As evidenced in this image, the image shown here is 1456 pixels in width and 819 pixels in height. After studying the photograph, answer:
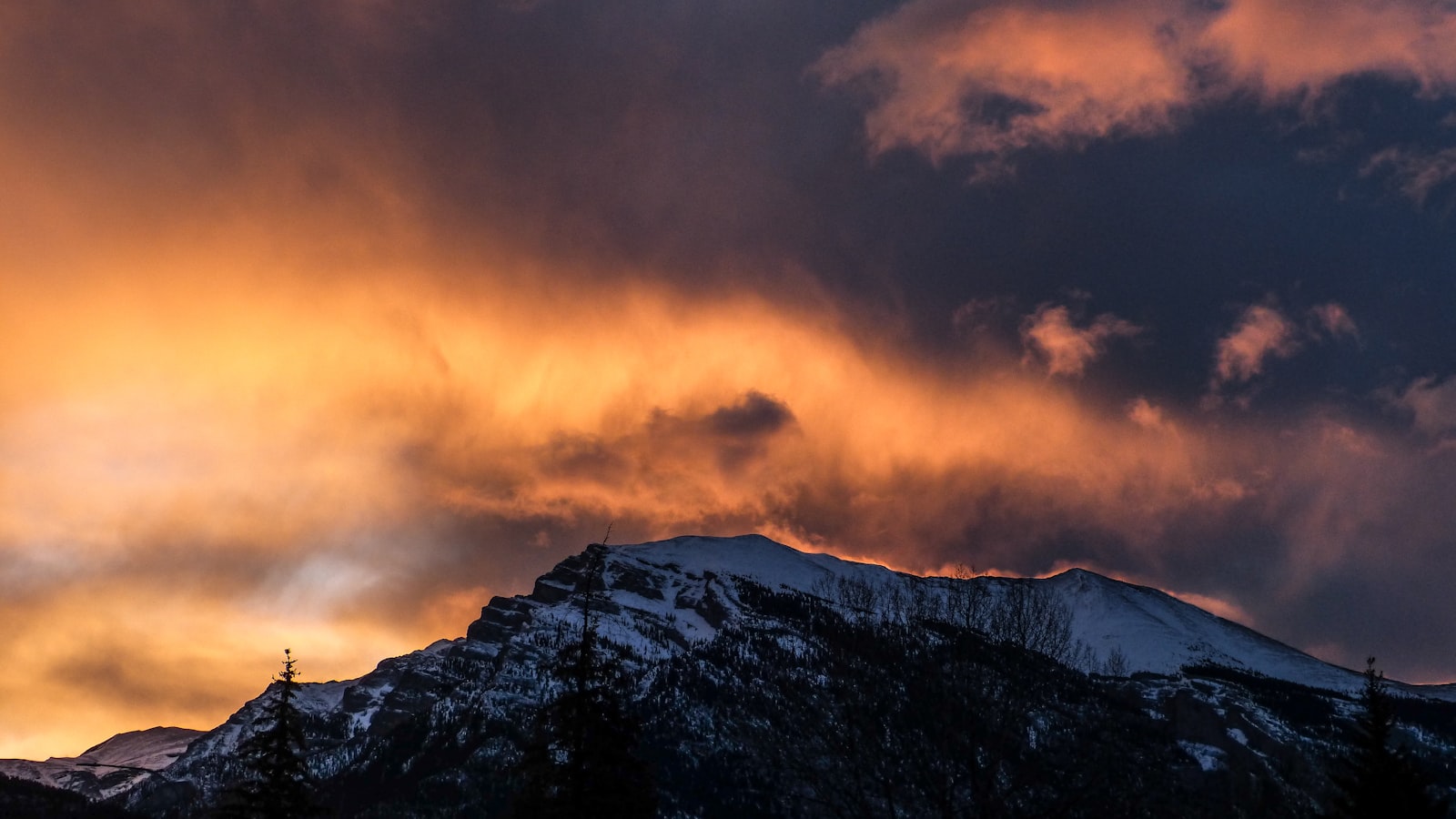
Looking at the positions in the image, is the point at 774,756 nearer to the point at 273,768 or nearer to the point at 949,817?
the point at 949,817

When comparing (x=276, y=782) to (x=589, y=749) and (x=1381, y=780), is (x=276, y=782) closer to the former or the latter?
(x=589, y=749)

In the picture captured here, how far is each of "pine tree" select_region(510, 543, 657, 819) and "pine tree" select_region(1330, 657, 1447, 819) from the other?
2787 centimetres

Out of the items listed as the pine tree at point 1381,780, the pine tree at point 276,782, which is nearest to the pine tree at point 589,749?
the pine tree at point 276,782

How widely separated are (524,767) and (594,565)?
983 cm

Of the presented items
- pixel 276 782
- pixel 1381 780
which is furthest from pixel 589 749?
pixel 1381 780

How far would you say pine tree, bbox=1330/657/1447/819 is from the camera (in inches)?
1697

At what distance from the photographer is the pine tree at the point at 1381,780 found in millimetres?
43094

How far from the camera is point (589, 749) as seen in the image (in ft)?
156

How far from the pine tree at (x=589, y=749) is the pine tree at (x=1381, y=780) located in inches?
1097

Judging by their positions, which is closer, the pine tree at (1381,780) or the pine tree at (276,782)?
the pine tree at (1381,780)

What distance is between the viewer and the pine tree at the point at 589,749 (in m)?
47.3

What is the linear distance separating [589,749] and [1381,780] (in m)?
30.3

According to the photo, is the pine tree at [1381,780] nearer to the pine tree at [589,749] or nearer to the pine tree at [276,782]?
the pine tree at [589,749]

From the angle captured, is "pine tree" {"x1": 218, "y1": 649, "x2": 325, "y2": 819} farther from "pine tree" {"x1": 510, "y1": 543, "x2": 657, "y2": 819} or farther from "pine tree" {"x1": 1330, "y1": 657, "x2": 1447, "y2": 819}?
"pine tree" {"x1": 1330, "y1": 657, "x2": 1447, "y2": 819}
